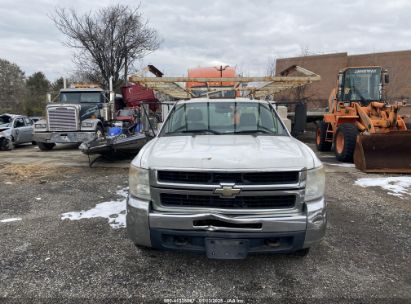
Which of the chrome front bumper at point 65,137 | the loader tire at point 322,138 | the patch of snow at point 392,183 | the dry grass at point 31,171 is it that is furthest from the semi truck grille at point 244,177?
the chrome front bumper at point 65,137

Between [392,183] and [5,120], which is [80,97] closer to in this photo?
[5,120]

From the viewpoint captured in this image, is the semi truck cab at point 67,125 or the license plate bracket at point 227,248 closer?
the license plate bracket at point 227,248

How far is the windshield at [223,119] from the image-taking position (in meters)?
4.30

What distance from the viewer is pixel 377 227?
4.76 m

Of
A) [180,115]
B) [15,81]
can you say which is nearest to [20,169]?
[180,115]

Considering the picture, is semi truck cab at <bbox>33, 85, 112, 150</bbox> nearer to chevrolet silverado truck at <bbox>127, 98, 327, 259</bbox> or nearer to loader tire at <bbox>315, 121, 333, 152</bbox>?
loader tire at <bbox>315, 121, 333, 152</bbox>

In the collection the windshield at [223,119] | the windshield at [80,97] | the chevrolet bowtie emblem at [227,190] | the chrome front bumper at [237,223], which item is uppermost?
the windshield at [80,97]

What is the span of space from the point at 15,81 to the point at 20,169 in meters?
43.2

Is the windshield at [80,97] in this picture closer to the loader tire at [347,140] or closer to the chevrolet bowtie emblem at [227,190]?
the loader tire at [347,140]

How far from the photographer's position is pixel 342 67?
1182 inches

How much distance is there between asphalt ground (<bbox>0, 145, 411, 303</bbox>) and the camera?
3066mm

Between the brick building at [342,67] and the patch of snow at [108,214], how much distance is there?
22.8 m

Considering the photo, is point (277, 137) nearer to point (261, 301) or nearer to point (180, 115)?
point (180, 115)

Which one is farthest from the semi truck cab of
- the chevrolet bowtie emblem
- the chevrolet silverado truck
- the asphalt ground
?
the chevrolet bowtie emblem
